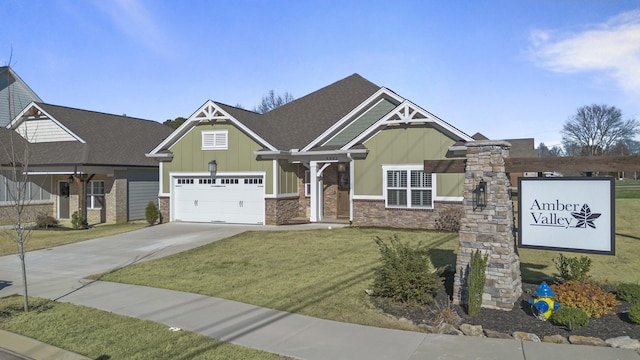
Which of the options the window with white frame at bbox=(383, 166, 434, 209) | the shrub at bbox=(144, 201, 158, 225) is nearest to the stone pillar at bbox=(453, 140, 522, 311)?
the window with white frame at bbox=(383, 166, 434, 209)

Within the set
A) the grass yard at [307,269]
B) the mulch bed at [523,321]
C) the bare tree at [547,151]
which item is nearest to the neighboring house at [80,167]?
the grass yard at [307,269]

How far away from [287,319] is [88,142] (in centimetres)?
2013

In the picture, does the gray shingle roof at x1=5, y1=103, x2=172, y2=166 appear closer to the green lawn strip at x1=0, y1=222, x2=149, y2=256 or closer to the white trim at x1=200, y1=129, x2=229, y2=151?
the green lawn strip at x1=0, y1=222, x2=149, y2=256

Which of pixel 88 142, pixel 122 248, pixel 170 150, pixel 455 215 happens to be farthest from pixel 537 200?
pixel 88 142

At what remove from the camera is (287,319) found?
25.3 feet

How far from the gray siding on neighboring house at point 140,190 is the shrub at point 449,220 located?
16.3 meters

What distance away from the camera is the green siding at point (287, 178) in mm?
20469

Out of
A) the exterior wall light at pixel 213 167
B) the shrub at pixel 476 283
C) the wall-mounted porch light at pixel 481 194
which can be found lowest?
the shrub at pixel 476 283

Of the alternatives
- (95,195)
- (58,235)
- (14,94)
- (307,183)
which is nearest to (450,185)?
(307,183)

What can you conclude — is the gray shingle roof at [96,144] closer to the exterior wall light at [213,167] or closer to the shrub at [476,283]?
the exterior wall light at [213,167]

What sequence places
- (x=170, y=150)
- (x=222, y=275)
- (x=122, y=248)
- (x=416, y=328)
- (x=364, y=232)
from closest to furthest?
(x=416, y=328) < (x=222, y=275) < (x=122, y=248) < (x=364, y=232) < (x=170, y=150)

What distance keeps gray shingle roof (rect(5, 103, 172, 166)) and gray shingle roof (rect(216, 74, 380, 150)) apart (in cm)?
719

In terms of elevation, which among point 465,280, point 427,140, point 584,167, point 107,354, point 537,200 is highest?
point 427,140

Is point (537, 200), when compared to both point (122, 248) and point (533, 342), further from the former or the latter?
point (122, 248)
